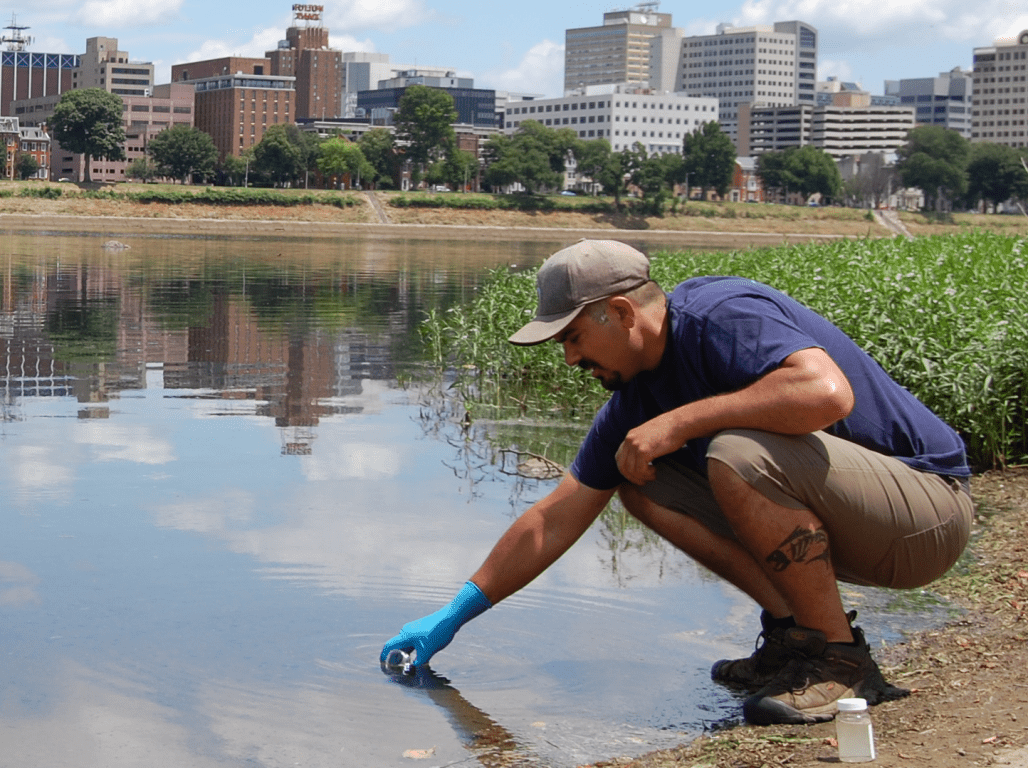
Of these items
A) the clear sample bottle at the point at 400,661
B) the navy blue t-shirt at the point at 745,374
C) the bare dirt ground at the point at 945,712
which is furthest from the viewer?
the clear sample bottle at the point at 400,661

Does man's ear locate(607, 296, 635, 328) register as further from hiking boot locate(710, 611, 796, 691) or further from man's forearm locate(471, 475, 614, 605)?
hiking boot locate(710, 611, 796, 691)

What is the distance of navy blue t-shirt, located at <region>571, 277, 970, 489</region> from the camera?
3.62m

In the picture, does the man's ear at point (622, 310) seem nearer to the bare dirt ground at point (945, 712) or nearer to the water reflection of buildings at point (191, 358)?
the bare dirt ground at point (945, 712)

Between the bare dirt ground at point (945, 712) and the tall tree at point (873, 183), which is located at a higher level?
the tall tree at point (873, 183)

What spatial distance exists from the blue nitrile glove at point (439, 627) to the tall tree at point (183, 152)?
12408 centimetres

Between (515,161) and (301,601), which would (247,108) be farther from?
(301,601)

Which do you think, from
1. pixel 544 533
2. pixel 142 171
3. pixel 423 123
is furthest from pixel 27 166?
pixel 544 533

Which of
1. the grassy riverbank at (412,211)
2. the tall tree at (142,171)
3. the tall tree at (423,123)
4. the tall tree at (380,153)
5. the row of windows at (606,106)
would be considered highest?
the row of windows at (606,106)

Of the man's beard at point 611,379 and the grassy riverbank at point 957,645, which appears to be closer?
the grassy riverbank at point 957,645

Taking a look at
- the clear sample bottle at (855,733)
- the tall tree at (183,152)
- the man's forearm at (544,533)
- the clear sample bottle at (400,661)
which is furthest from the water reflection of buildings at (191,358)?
the tall tree at (183,152)

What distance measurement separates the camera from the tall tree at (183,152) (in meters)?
124

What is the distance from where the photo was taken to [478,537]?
651 centimetres

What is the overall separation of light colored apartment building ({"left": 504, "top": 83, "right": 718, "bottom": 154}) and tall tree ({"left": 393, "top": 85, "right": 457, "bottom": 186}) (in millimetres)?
58501

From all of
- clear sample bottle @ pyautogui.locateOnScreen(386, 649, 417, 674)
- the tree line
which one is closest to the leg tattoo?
clear sample bottle @ pyautogui.locateOnScreen(386, 649, 417, 674)
